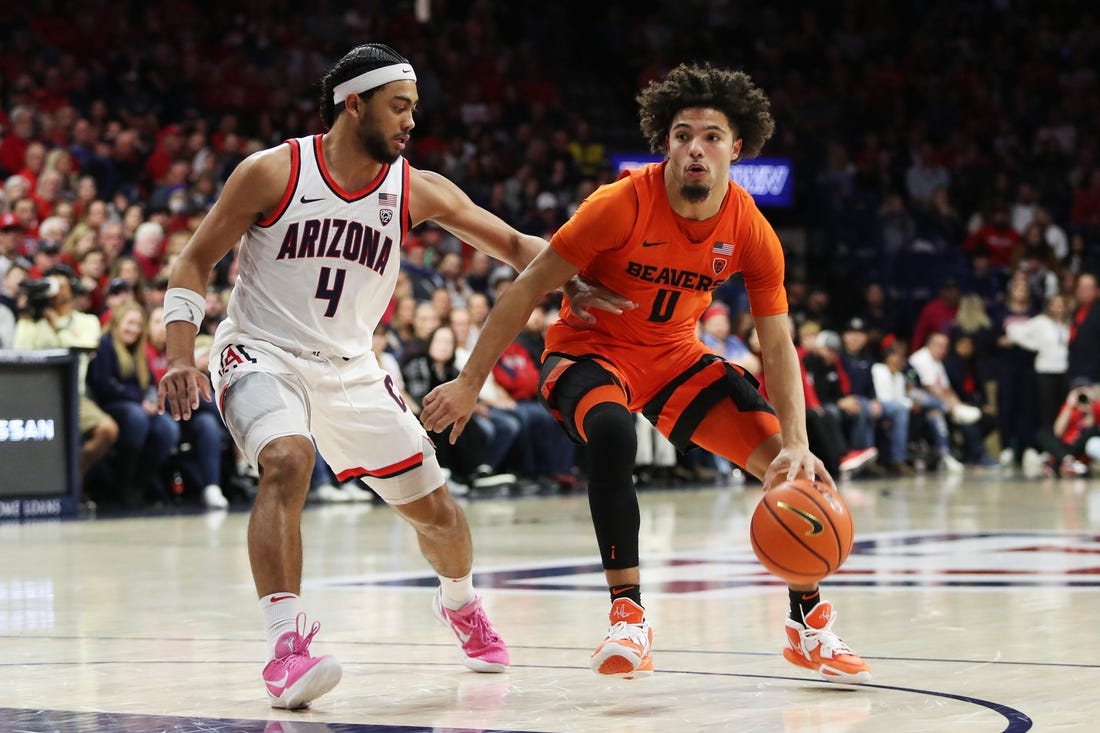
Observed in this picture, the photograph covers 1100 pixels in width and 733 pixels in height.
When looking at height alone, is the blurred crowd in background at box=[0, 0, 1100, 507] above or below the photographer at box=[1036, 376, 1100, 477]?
above

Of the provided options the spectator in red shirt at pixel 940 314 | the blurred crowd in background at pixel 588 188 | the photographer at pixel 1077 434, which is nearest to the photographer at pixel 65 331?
the blurred crowd in background at pixel 588 188

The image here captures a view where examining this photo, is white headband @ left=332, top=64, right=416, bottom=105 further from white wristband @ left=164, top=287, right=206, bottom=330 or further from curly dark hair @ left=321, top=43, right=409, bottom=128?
white wristband @ left=164, top=287, right=206, bottom=330

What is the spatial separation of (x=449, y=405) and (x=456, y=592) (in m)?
0.76

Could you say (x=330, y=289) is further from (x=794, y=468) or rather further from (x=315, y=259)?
(x=794, y=468)

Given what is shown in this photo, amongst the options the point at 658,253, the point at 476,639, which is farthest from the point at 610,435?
the point at 476,639

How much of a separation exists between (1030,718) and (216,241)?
8.79 feet

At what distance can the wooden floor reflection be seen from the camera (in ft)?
15.1

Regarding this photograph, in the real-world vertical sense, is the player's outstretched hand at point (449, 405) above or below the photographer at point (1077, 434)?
above

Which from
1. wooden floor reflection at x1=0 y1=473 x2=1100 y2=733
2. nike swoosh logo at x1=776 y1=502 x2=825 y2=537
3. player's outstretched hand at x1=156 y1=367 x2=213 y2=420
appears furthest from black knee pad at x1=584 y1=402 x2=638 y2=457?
player's outstretched hand at x1=156 y1=367 x2=213 y2=420

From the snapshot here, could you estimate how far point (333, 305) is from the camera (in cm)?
544

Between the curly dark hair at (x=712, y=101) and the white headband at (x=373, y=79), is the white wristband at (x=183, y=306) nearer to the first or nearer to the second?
the white headband at (x=373, y=79)

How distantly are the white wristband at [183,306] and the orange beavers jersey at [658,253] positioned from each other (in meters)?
1.09

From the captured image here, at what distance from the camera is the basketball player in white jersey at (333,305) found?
17.3 feet

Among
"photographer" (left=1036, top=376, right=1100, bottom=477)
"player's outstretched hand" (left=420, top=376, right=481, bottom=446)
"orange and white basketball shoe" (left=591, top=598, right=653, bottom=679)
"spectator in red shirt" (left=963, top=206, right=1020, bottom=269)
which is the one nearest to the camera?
"orange and white basketball shoe" (left=591, top=598, right=653, bottom=679)
